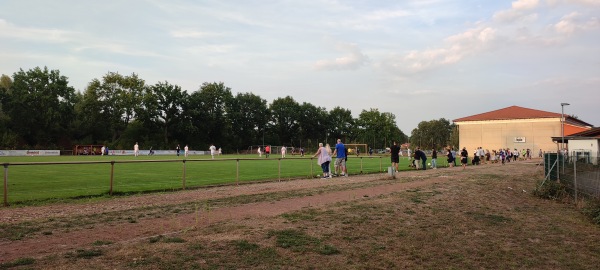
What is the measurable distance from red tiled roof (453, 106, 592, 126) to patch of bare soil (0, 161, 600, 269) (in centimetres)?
7442

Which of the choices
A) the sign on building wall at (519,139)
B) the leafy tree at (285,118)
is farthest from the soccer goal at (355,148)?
the sign on building wall at (519,139)

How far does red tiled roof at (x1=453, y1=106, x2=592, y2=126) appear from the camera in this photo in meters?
79.0

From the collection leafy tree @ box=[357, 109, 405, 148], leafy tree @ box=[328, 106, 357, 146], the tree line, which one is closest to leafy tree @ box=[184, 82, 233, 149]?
the tree line

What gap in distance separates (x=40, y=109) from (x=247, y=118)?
4709cm

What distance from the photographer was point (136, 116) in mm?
86625

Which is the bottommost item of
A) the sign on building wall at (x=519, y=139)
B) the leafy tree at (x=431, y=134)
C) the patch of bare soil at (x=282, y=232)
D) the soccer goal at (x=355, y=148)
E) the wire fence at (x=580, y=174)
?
the patch of bare soil at (x=282, y=232)

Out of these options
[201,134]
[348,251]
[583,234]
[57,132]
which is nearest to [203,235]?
[348,251]

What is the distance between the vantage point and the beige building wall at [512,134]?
253ft

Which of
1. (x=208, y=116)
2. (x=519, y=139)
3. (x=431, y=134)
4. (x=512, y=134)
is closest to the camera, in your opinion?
(x=519, y=139)

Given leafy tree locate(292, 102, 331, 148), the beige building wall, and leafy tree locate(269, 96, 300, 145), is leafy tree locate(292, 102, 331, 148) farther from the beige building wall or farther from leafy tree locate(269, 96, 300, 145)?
the beige building wall

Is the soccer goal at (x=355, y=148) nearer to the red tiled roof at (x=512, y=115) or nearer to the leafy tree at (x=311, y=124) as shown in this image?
the leafy tree at (x=311, y=124)

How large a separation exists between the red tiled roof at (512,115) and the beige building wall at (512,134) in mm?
617

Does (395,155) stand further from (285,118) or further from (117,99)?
(285,118)

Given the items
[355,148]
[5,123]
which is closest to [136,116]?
[5,123]
